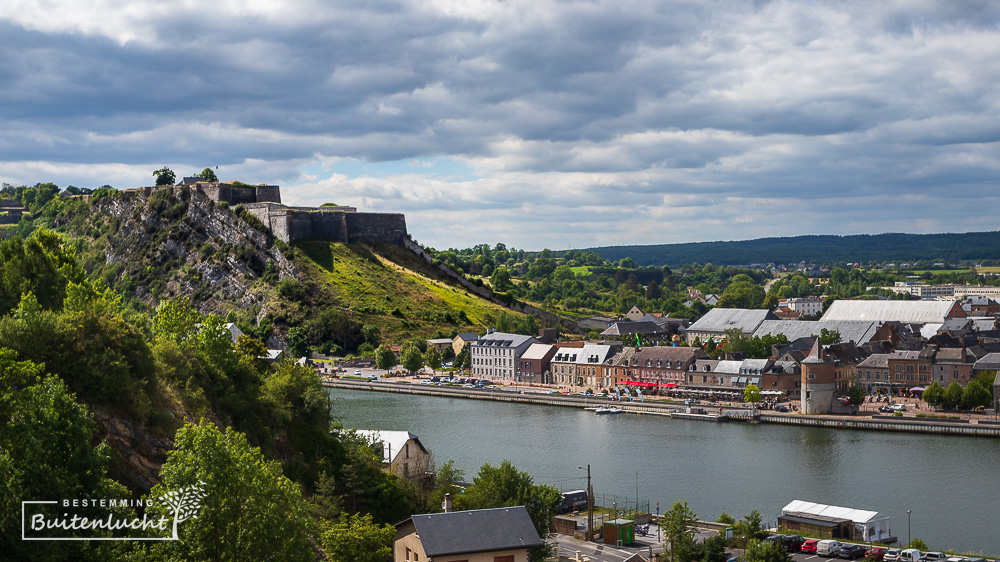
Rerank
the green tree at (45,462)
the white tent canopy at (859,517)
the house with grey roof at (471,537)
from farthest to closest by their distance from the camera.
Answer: the white tent canopy at (859,517)
the house with grey roof at (471,537)
the green tree at (45,462)

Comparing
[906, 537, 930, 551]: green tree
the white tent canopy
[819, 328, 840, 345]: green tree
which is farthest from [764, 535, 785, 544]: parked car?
[819, 328, 840, 345]: green tree

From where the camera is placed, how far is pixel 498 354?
76625mm

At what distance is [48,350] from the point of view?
2152cm

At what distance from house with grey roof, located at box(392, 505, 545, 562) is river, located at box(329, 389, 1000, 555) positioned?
12412 millimetres

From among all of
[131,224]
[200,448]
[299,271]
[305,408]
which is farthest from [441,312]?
[200,448]

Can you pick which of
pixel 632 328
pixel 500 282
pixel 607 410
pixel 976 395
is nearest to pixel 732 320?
pixel 632 328

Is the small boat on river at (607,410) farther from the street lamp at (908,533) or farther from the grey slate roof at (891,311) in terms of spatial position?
the grey slate roof at (891,311)

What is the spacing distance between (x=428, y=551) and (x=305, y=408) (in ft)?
36.8

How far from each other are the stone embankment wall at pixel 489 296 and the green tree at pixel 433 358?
68.6 feet

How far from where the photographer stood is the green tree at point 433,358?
79.8 m

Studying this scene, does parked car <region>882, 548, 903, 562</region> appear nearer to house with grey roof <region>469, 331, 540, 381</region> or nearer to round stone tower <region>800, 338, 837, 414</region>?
round stone tower <region>800, 338, 837, 414</region>

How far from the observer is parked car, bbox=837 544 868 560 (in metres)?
27.9

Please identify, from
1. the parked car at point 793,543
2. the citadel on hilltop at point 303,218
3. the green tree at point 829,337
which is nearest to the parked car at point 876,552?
the parked car at point 793,543

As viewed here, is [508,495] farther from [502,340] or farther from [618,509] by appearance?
[502,340]
